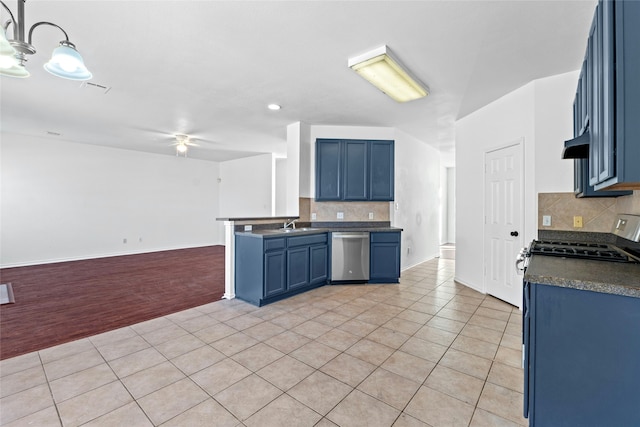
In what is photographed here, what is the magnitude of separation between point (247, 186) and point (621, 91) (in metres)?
7.96

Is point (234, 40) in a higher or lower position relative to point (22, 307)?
higher

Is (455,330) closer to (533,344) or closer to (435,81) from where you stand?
(533,344)

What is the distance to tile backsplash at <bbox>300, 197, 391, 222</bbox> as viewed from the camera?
479 cm

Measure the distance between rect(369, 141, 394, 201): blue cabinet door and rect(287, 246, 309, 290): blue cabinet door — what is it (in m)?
1.57

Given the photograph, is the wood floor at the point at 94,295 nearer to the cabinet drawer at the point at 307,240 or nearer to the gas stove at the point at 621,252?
the cabinet drawer at the point at 307,240

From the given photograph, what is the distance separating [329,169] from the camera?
15.4ft

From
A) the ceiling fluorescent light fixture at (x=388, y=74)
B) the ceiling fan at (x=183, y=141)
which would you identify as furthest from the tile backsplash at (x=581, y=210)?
the ceiling fan at (x=183, y=141)

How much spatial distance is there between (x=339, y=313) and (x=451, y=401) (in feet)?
5.19

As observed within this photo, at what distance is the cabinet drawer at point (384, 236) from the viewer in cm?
446

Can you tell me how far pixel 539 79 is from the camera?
3084 millimetres

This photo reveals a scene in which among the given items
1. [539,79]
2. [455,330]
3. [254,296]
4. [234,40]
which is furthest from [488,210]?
[234,40]

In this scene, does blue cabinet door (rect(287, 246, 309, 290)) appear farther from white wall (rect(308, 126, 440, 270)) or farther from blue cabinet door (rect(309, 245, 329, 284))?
white wall (rect(308, 126, 440, 270))

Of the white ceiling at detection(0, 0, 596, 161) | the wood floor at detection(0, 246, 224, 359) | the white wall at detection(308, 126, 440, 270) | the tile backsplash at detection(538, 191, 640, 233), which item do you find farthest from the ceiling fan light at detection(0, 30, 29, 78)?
the tile backsplash at detection(538, 191, 640, 233)

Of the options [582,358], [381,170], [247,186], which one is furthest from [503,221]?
[247,186]
